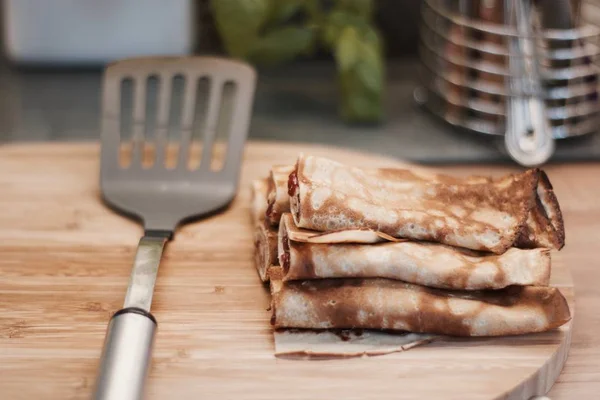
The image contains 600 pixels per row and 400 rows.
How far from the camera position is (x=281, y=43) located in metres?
1.34

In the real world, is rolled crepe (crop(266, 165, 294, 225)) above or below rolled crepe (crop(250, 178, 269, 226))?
above

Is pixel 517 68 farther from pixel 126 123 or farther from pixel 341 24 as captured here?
pixel 126 123

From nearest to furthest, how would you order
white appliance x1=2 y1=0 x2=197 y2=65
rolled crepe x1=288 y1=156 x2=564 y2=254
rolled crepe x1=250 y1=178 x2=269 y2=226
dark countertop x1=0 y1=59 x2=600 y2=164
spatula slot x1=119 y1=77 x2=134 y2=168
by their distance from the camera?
rolled crepe x1=288 y1=156 x2=564 y2=254, rolled crepe x1=250 y1=178 x2=269 y2=226, spatula slot x1=119 y1=77 x2=134 y2=168, dark countertop x1=0 y1=59 x2=600 y2=164, white appliance x1=2 y1=0 x2=197 y2=65

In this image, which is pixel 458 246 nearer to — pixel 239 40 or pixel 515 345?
pixel 515 345

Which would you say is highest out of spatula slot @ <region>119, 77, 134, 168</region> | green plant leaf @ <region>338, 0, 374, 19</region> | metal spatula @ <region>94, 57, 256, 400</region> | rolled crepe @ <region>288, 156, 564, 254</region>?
green plant leaf @ <region>338, 0, 374, 19</region>

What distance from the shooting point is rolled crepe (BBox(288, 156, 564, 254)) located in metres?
0.79

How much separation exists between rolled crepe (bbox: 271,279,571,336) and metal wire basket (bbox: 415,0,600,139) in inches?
19.0

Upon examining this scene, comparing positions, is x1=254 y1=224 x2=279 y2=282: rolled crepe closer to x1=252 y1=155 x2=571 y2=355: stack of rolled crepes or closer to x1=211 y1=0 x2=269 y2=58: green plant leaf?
x1=252 y1=155 x2=571 y2=355: stack of rolled crepes

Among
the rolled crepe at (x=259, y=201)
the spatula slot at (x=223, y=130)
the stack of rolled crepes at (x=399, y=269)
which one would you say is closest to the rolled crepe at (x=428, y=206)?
the stack of rolled crepes at (x=399, y=269)

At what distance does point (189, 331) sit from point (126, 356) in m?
0.11

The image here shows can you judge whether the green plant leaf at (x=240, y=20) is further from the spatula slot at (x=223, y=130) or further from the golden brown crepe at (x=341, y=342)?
the golden brown crepe at (x=341, y=342)

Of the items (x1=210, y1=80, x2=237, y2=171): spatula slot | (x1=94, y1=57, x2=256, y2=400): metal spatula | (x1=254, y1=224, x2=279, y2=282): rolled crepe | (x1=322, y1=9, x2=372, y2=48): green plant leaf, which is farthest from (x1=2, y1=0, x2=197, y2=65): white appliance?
(x1=254, y1=224, x2=279, y2=282): rolled crepe

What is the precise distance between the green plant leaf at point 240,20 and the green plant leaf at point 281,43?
0.8 inches

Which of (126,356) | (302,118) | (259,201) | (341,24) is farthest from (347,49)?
(126,356)
